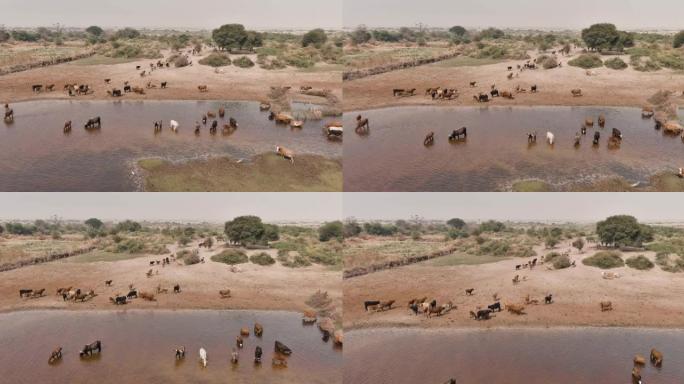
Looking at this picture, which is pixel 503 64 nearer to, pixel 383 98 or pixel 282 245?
pixel 383 98

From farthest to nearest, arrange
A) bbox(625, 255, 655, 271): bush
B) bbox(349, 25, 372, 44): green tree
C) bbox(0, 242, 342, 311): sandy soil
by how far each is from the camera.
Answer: bbox(349, 25, 372, 44): green tree, bbox(625, 255, 655, 271): bush, bbox(0, 242, 342, 311): sandy soil

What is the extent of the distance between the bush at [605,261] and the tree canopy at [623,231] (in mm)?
2744

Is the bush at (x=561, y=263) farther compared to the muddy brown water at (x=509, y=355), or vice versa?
the bush at (x=561, y=263)

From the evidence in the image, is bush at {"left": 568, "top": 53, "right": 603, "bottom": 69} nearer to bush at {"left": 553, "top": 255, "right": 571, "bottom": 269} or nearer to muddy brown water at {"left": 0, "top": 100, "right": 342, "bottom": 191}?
bush at {"left": 553, "top": 255, "right": 571, "bottom": 269}

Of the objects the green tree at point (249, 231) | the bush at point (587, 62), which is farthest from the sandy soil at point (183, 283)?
the bush at point (587, 62)

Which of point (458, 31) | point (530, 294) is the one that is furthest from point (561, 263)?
point (458, 31)

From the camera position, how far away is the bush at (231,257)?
136 ft

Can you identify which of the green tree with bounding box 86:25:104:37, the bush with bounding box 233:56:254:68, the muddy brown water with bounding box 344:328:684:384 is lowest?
the muddy brown water with bounding box 344:328:684:384

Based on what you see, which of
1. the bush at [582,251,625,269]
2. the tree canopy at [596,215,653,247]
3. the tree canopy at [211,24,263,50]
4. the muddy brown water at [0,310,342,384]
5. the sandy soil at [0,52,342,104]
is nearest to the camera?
the muddy brown water at [0,310,342,384]

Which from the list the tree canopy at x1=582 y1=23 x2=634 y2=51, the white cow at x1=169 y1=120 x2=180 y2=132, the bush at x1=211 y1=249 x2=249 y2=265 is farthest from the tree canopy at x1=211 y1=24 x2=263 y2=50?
the tree canopy at x1=582 y1=23 x2=634 y2=51

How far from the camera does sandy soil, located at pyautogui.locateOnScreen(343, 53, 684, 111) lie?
3994 centimetres

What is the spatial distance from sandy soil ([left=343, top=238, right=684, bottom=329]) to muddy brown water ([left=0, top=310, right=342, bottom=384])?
406 centimetres

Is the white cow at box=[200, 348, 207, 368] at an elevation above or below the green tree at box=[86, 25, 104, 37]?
below

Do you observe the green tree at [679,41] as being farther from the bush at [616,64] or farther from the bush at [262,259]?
the bush at [262,259]
